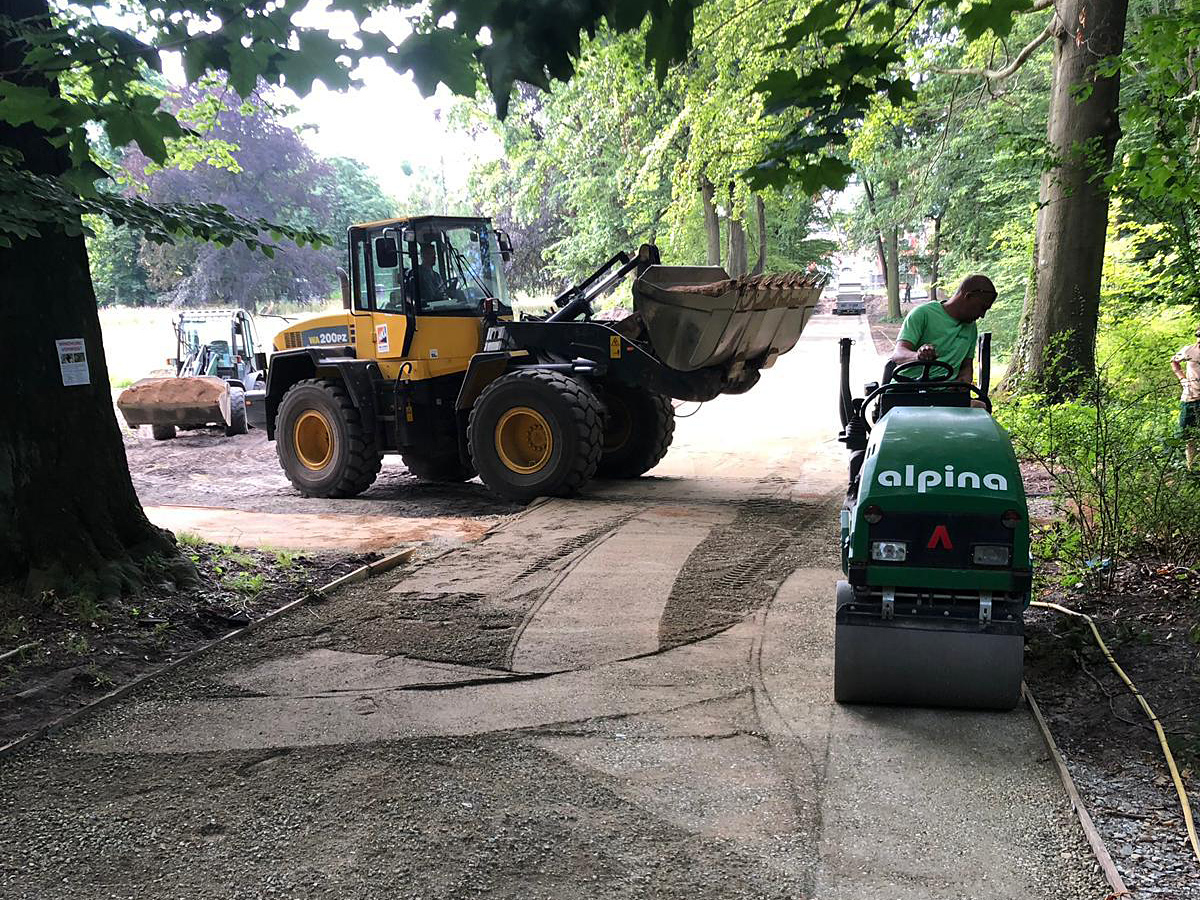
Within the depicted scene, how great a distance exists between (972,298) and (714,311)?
400 cm

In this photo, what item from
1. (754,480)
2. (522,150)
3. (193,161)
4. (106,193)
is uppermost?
(522,150)

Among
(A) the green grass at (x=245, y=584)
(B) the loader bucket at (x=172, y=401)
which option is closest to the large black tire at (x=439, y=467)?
(A) the green grass at (x=245, y=584)

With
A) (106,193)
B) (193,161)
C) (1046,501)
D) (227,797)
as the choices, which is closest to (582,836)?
(227,797)

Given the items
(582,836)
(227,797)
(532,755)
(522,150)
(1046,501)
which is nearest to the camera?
(582,836)

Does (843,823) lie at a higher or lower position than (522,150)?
lower

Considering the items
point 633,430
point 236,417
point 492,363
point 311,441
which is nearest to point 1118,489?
point 633,430

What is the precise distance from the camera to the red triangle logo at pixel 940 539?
13.5 feet

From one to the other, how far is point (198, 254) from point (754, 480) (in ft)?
107

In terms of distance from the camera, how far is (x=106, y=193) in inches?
220

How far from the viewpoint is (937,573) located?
13.7 feet

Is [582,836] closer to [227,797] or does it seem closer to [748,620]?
[227,797]

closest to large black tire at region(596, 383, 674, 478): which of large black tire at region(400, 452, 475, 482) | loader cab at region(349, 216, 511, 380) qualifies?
loader cab at region(349, 216, 511, 380)

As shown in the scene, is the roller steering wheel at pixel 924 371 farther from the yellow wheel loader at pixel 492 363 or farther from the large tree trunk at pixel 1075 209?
the large tree trunk at pixel 1075 209

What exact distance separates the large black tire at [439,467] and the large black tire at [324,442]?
0.67m
